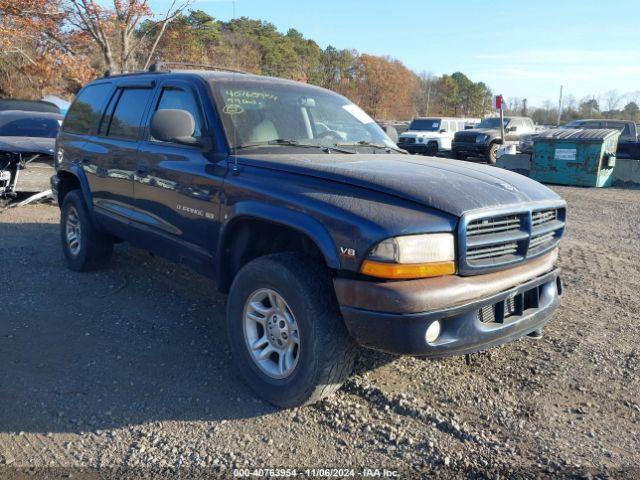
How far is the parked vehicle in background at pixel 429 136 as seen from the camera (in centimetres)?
2314

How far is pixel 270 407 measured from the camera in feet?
10.7

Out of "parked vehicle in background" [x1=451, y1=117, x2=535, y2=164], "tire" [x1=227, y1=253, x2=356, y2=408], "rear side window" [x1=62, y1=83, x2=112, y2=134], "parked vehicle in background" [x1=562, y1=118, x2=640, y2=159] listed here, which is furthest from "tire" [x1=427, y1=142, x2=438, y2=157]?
"tire" [x1=227, y1=253, x2=356, y2=408]

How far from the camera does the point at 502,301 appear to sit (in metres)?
3.04

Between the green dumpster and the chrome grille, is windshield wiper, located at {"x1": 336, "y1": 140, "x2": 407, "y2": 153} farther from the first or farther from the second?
the green dumpster

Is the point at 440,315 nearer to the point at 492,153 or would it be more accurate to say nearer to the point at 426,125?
the point at 492,153

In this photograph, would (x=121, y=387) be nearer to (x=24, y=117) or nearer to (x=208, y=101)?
(x=208, y=101)

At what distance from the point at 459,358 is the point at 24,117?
9309mm

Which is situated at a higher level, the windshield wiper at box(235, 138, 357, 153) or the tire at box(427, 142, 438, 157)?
the windshield wiper at box(235, 138, 357, 153)

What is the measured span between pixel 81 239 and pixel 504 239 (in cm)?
429

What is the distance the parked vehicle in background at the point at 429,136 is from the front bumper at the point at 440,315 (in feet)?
66.1

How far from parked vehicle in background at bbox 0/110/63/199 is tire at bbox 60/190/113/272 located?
11.6ft

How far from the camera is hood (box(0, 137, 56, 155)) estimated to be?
8625mm

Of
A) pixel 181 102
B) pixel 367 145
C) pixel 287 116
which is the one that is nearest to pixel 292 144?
pixel 287 116

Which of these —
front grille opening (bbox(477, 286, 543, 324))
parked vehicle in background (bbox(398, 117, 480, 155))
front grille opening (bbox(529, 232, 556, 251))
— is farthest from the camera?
parked vehicle in background (bbox(398, 117, 480, 155))
